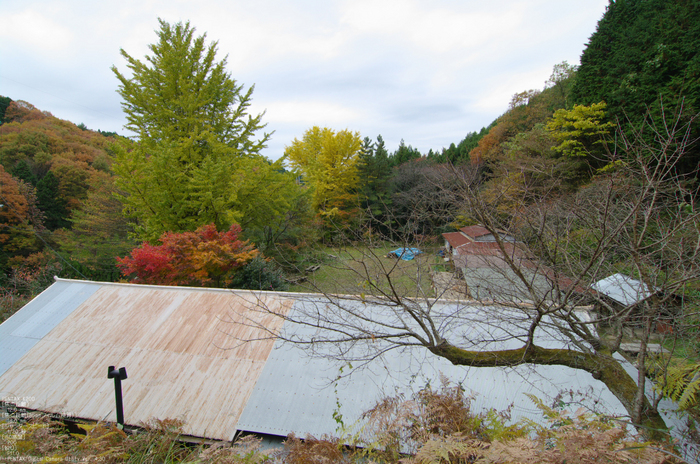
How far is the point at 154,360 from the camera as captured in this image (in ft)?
18.8

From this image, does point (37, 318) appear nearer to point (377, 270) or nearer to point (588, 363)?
point (377, 270)

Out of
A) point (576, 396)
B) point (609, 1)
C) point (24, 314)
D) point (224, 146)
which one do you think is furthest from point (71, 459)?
point (609, 1)

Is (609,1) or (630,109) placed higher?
(609,1)

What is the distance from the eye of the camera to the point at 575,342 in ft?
10.1

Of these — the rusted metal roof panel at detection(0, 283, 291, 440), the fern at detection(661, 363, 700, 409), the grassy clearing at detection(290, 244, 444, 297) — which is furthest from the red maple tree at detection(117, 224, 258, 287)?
the fern at detection(661, 363, 700, 409)

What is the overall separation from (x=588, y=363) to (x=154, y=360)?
22.8ft

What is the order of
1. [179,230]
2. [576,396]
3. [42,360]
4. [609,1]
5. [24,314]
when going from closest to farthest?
[576,396]
[42,360]
[24,314]
[179,230]
[609,1]

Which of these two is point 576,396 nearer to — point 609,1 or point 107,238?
point 609,1

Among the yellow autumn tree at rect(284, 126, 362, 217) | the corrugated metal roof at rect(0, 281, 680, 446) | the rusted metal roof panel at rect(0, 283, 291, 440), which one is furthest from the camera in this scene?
the yellow autumn tree at rect(284, 126, 362, 217)

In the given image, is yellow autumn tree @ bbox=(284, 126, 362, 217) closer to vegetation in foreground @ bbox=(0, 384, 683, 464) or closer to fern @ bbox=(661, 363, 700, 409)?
vegetation in foreground @ bbox=(0, 384, 683, 464)

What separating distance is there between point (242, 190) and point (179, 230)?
2924mm

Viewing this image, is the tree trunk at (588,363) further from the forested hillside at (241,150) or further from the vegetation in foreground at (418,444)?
the forested hillside at (241,150)

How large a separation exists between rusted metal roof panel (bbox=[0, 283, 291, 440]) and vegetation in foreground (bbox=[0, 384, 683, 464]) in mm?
1359

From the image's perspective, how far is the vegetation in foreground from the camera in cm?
218
